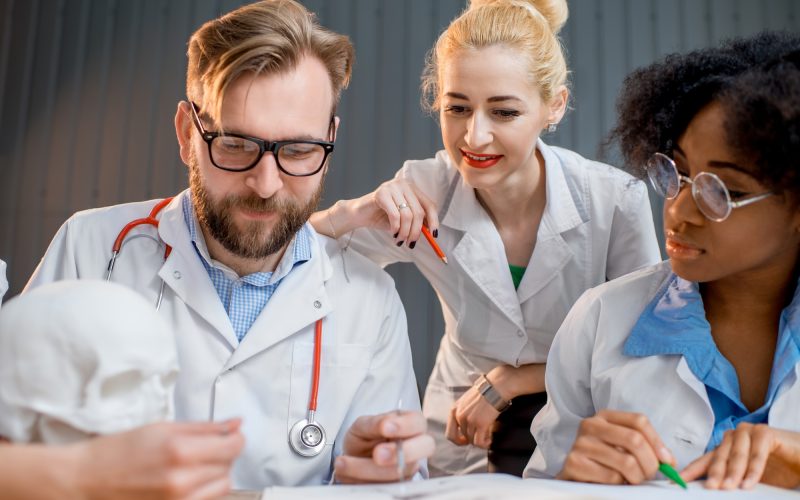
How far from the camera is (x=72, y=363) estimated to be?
2.69ft

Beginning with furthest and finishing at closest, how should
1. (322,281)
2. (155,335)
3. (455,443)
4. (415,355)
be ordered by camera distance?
1. (415,355)
2. (455,443)
3. (322,281)
4. (155,335)

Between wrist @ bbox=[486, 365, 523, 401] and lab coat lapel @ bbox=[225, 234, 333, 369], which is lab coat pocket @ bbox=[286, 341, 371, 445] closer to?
lab coat lapel @ bbox=[225, 234, 333, 369]

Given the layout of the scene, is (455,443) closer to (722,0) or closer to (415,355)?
(415,355)

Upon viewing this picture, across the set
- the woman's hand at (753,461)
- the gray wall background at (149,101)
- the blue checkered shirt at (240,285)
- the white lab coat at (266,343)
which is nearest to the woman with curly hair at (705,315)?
the woman's hand at (753,461)

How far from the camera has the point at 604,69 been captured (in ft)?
11.3

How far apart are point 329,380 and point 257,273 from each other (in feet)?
0.88

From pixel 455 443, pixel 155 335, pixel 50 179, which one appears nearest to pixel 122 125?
pixel 50 179

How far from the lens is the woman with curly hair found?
1094mm

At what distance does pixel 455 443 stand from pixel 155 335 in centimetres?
139

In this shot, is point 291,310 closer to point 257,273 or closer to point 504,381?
point 257,273

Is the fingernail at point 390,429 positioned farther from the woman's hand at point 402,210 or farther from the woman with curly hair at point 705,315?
the woman's hand at point 402,210

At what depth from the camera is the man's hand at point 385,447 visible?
1.05m

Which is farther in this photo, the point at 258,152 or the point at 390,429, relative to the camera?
the point at 258,152

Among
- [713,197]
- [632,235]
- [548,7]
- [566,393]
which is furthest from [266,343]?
[548,7]
